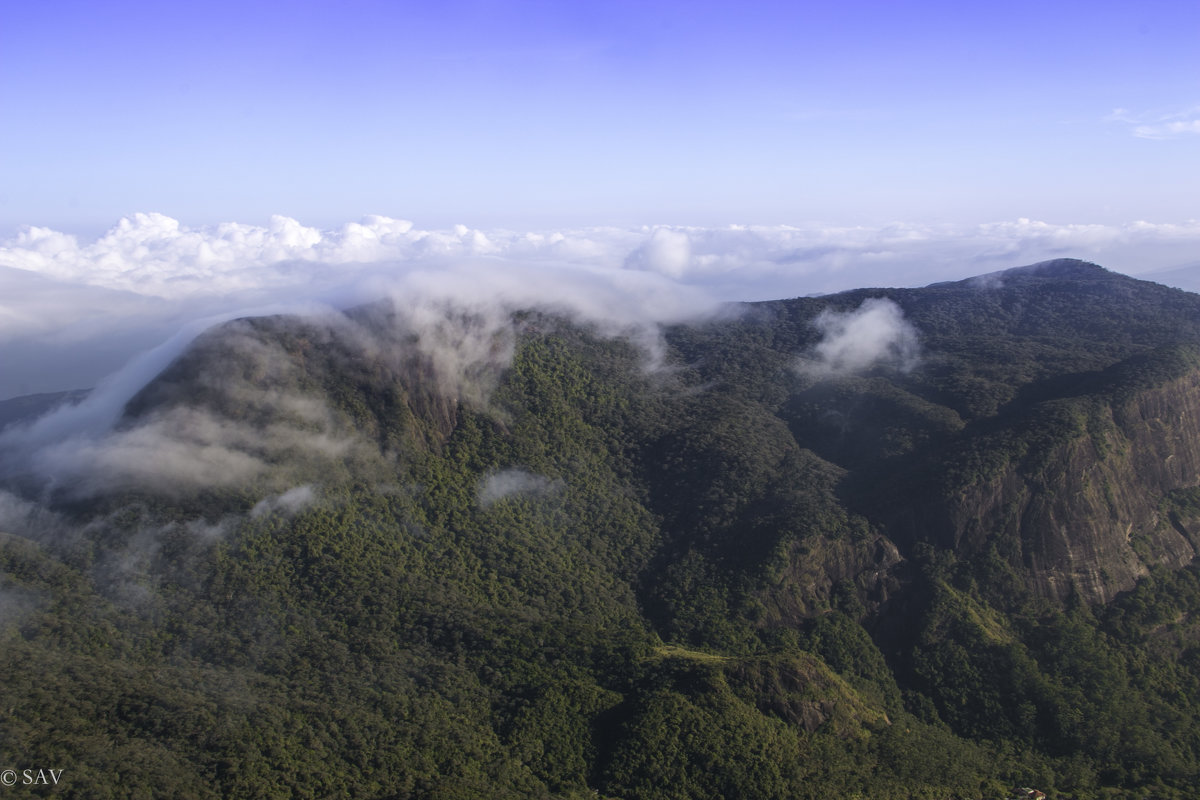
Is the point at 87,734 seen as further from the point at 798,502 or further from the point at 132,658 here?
the point at 798,502

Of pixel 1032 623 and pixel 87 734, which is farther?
pixel 1032 623

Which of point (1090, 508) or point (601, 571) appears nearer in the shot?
point (1090, 508)

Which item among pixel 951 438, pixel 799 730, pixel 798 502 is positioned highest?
pixel 951 438

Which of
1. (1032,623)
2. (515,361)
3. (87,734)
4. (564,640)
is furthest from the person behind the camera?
(515,361)

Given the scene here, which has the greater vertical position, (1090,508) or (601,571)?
(1090,508)

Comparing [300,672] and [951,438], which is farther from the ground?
[951,438]

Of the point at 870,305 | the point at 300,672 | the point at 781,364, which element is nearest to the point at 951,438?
the point at 781,364
